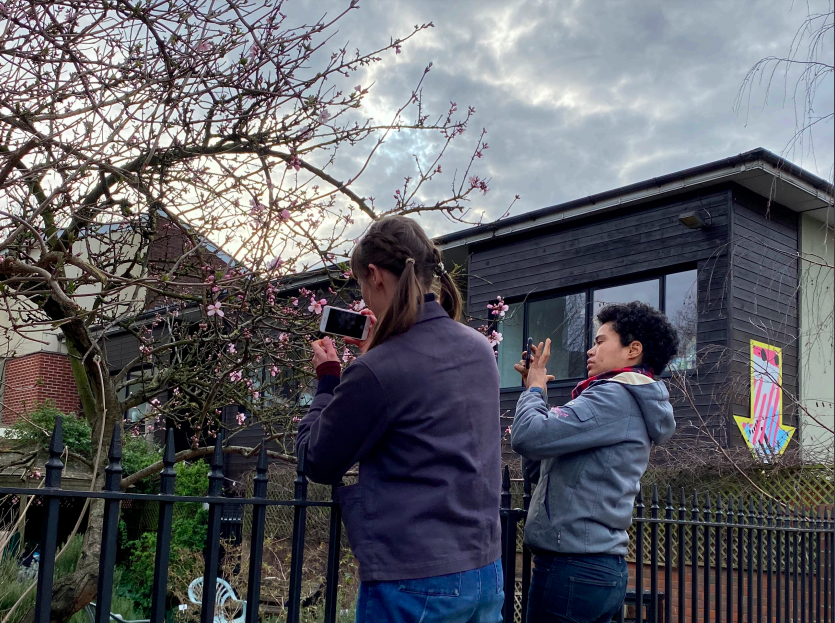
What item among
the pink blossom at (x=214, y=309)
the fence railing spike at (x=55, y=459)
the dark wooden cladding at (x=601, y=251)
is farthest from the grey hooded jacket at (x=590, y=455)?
the dark wooden cladding at (x=601, y=251)

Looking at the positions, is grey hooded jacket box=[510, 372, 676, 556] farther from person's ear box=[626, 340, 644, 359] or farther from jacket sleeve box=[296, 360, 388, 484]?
jacket sleeve box=[296, 360, 388, 484]

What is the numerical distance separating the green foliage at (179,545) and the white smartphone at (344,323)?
10296 millimetres

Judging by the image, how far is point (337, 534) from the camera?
2256 mm

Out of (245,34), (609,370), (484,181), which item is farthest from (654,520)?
(245,34)

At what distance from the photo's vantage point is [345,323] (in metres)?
2.21

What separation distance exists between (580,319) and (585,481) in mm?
9805

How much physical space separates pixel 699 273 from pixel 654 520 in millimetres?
7910

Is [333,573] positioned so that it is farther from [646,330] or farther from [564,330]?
[564,330]

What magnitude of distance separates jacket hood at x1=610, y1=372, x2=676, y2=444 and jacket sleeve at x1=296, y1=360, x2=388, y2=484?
1149 millimetres

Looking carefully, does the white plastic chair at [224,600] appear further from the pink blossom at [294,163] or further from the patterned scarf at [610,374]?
the patterned scarf at [610,374]

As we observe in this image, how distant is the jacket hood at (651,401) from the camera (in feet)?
8.78

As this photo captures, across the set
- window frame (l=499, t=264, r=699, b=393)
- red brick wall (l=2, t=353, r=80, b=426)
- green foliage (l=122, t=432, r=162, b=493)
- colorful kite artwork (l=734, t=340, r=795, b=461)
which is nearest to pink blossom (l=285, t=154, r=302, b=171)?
window frame (l=499, t=264, r=699, b=393)

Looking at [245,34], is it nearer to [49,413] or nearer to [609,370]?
[609,370]

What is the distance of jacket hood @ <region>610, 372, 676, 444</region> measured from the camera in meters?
2.68
